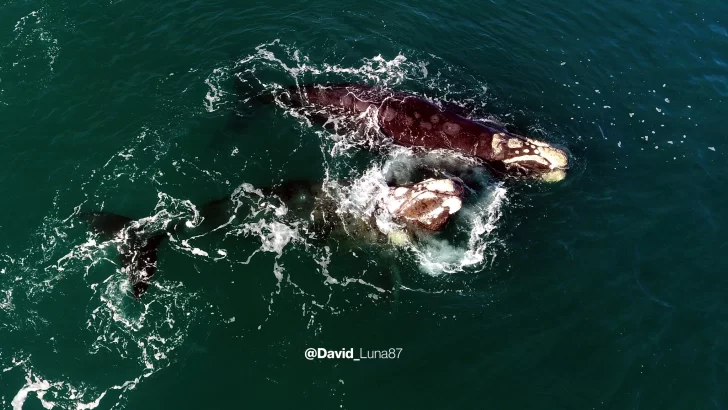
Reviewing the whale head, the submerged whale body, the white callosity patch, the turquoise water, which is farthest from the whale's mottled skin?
the submerged whale body

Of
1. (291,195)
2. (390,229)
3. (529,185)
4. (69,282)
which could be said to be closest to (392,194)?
(390,229)

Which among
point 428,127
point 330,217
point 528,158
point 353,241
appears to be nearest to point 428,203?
point 353,241

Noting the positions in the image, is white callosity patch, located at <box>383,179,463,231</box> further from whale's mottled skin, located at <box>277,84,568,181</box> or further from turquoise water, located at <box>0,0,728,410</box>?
whale's mottled skin, located at <box>277,84,568,181</box>

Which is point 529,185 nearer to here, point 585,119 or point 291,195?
point 585,119

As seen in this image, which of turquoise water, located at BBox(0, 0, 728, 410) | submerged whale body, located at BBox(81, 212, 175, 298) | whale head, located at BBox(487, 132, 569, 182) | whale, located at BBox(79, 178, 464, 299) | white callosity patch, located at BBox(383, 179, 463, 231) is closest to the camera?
turquoise water, located at BBox(0, 0, 728, 410)

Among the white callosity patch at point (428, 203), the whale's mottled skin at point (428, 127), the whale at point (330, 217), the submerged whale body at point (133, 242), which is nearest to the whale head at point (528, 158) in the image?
the whale's mottled skin at point (428, 127)

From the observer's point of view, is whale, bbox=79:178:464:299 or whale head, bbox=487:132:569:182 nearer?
whale, bbox=79:178:464:299

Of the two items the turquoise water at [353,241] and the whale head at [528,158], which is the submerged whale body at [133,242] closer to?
the turquoise water at [353,241]
